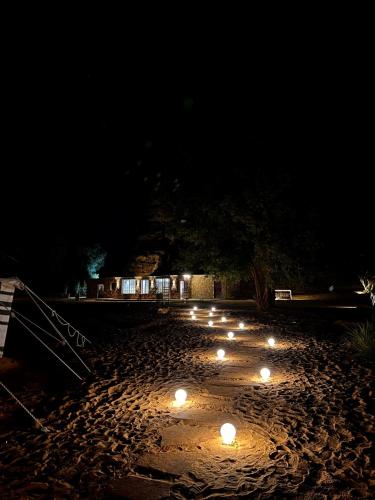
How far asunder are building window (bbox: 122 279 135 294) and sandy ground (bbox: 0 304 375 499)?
2819 cm

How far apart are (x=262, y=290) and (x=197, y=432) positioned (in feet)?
60.1

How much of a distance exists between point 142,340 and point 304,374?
6.53m

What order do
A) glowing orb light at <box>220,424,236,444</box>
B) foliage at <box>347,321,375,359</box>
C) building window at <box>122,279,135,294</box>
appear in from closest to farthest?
1. glowing orb light at <box>220,424,236,444</box>
2. foliage at <box>347,321,375,359</box>
3. building window at <box>122,279,135,294</box>

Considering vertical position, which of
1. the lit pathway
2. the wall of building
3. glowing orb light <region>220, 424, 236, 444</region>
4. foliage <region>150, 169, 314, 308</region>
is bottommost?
the lit pathway

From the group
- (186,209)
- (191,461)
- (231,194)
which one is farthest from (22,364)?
(186,209)

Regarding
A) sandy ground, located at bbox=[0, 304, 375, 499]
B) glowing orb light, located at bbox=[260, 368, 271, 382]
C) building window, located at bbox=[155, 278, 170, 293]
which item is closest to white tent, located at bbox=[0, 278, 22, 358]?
sandy ground, located at bbox=[0, 304, 375, 499]

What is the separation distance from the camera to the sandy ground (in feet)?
11.5

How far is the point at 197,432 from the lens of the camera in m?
4.80

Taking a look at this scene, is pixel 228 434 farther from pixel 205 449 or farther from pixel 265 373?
pixel 265 373

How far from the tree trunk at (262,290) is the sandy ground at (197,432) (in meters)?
12.7

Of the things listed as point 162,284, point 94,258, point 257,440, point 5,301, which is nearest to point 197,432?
point 257,440

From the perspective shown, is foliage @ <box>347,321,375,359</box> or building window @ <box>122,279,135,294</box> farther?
building window @ <box>122,279,135,294</box>

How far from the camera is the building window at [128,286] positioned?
37.6 m

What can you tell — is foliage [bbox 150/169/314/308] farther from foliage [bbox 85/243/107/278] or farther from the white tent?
foliage [bbox 85/243/107/278]
